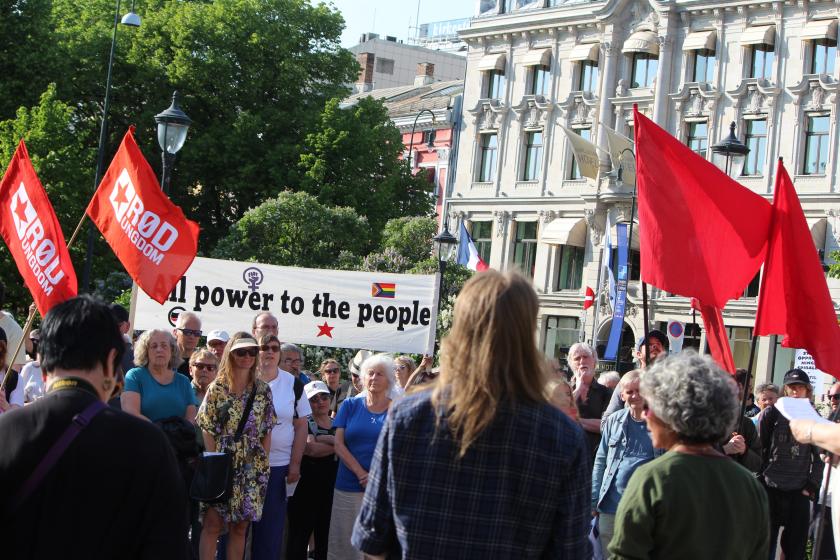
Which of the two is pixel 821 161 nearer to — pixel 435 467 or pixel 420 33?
pixel 435 467

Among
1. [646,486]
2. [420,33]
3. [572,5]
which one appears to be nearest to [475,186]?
[572,5]

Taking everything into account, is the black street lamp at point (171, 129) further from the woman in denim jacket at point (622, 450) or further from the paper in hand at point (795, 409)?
the paper in hand at point (795, 409)

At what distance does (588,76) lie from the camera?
48125 mm

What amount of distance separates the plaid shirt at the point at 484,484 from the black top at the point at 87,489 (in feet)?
2.52

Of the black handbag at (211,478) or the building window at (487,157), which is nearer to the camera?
the black handbag at (211,478)

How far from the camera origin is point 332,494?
432 inches

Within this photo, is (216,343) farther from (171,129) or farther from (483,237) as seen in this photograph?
(483,237)

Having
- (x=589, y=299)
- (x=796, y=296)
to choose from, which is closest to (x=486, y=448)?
(x=796, y=296)

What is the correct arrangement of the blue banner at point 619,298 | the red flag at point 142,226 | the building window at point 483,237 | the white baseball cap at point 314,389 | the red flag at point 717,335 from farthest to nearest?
the building window at point 483,237 → the blue banner at point 619,298 → the red flag at point 142,226 → the white baseball cap at point 314,389 → the red flag at point 717,335

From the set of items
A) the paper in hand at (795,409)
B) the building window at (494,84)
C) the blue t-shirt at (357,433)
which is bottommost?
the blue t-shirt at (357,433)

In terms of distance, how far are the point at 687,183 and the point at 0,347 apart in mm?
4634

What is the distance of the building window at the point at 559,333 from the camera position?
46750 millimetres

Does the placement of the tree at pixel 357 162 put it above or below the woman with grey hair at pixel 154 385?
above

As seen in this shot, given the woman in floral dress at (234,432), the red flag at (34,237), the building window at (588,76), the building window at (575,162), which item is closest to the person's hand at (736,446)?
the woman in floral dress at (234,432)
